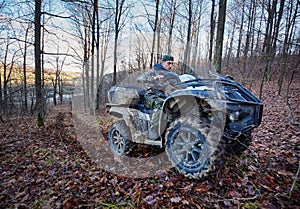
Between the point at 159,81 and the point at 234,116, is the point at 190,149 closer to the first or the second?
the point at 234,116

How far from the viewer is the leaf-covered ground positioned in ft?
7.34

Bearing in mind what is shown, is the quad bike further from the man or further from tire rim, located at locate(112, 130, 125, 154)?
tire rim, located at locate(112, 130, 125, 154)

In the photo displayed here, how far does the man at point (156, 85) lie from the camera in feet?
11.4

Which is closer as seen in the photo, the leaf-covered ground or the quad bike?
the leaf-covered ground

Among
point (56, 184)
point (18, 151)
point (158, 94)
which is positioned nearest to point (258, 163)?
point (158, 94)

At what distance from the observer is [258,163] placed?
2955 millimetres

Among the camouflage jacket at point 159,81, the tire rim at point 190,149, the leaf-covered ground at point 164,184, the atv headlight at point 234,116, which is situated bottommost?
the leaf-covered ground at point 164,184

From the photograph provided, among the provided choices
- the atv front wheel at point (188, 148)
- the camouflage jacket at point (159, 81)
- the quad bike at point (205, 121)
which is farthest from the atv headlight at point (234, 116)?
the camouflage jacket at point (159, 81)

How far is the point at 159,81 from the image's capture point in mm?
3643

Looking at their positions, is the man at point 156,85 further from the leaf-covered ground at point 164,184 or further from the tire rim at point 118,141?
the tire rim at point 118,141

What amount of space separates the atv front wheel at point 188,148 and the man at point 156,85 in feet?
2.21

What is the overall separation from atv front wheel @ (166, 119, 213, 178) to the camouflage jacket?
1041 mm

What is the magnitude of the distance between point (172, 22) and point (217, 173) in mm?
18716

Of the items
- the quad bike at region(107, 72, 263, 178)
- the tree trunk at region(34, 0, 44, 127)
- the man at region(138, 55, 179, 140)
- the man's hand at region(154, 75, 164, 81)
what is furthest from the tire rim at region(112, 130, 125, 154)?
the tree trunk at region(34, 0, 44, 127)
